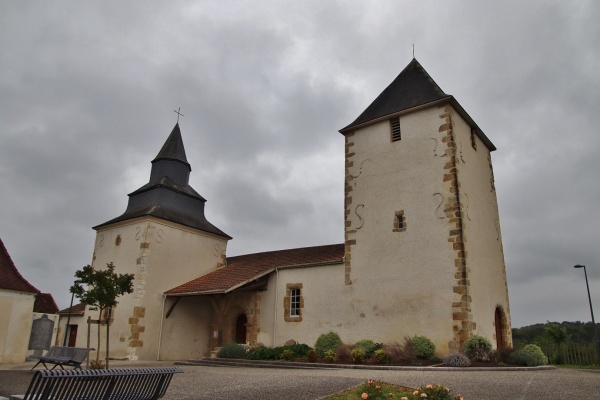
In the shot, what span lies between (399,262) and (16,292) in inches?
480

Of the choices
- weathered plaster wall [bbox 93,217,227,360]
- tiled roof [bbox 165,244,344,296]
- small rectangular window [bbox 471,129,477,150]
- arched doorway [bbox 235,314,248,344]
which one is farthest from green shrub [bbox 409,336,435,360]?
weathered plaster wall [bbox 93,217,227,360]

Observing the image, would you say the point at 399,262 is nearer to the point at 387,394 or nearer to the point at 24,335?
the point at 387,394

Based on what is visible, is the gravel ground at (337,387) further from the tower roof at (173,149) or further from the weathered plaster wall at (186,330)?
the tower roof at (173,149)

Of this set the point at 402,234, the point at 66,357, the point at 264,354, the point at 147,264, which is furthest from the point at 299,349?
the point at 147,264

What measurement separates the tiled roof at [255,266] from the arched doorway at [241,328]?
64.3 inches

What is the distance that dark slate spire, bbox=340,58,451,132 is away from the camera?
14.5 metres

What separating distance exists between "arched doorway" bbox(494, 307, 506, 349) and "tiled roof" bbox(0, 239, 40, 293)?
14891 mm

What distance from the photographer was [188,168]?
21.7 m

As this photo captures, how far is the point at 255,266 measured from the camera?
17578 mm

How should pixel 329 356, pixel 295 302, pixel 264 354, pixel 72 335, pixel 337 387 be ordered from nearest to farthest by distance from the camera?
pixel 337 387 → pixel 329 356 → pixel 264 354 → pixel 295 302 → pixel 72 335

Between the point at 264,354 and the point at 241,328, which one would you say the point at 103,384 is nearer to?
the point at 264,354

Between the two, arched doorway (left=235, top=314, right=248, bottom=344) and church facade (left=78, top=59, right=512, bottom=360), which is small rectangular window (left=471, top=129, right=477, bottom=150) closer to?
church facade (left=78, top=59, right=512, bottom=360)

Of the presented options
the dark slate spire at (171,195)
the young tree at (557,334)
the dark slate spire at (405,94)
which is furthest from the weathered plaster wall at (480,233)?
the dark slate spire at (171,195)

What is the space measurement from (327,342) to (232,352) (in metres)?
3.11
